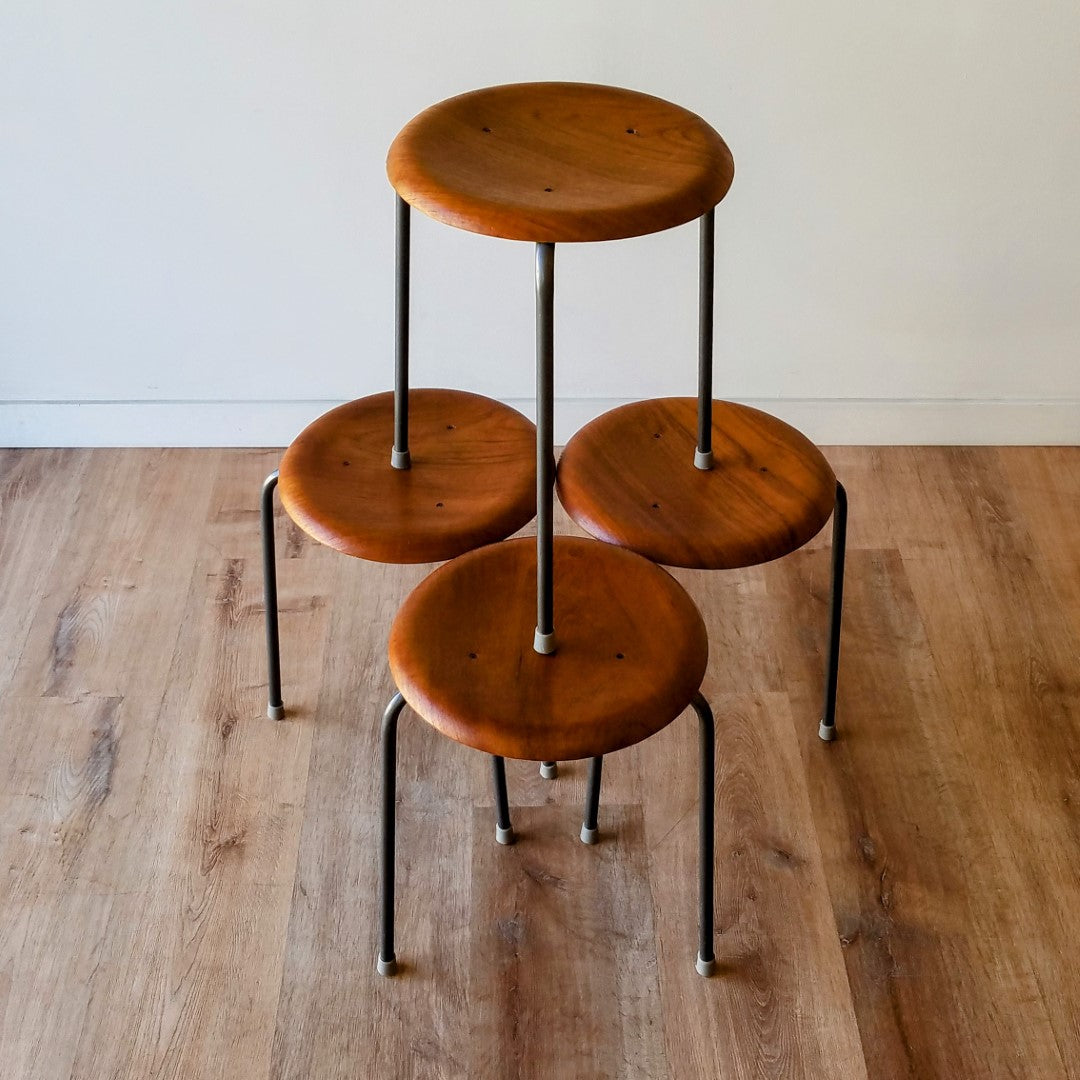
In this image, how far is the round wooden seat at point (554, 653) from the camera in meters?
1.23

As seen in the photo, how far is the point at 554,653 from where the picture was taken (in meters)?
1.30

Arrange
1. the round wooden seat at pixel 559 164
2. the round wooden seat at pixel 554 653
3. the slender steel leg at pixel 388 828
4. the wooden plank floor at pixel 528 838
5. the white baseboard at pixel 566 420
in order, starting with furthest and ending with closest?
the white baseboard at pixel 566 420, the wooden plank floor at pixel 528 838, the slender steel leg at pixel 388 828, the round wooden seat at pixel 554 653, the round wooden seat at pixel 559 164

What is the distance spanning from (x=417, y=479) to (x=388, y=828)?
0.39 meters

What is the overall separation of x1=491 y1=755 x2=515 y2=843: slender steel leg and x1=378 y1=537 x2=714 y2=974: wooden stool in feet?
0.64

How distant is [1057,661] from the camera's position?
1.90m

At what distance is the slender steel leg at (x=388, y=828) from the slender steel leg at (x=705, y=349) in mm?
447

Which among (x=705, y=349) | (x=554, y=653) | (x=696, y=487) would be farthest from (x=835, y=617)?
(x=554, y=653)

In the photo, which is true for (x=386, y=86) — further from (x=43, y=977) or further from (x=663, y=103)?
(x=43, y=977)

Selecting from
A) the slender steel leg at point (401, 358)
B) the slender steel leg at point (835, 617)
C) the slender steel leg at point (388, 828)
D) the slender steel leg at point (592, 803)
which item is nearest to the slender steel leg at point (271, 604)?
the slender steel leg at point (401, 358)

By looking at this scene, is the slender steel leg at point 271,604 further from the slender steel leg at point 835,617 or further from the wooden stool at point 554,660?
the slender steel leg at point 835,617

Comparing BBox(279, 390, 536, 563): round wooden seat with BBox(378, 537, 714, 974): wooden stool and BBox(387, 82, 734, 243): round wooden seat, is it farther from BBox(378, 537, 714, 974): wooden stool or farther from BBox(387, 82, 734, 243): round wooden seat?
BBox(387, 82, 734, 243): round wooden seat

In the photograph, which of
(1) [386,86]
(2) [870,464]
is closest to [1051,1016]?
(2) [870,464]

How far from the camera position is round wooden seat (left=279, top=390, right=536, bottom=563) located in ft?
4.67

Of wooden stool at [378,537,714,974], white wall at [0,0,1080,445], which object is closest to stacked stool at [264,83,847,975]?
wooden stool at [378,537,714,974]
